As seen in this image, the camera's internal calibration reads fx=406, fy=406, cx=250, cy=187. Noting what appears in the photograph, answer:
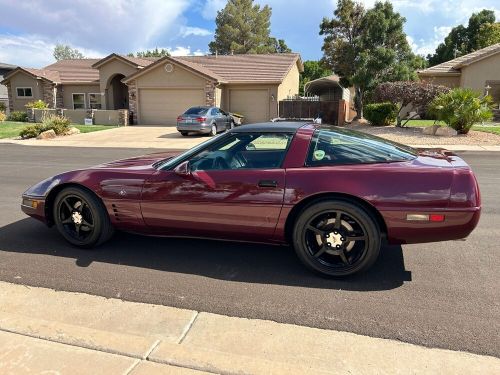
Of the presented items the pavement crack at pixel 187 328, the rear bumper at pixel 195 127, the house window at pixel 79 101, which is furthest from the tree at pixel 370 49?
the pavement crack at pixel 187 328

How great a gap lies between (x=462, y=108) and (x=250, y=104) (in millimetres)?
12064

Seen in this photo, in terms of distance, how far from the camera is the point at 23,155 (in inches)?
512

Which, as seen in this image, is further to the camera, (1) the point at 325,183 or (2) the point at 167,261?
(2) the point at 167,261

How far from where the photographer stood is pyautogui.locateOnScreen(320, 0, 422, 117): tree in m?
22.4

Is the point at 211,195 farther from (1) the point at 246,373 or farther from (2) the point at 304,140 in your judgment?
(1) the point at 246,373

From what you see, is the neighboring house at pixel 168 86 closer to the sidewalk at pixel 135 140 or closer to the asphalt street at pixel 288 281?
the sidewalk at pixel 135 140

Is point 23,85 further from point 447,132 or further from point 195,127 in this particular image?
point 447,132

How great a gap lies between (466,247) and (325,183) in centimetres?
203

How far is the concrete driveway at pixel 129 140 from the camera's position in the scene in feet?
53.1

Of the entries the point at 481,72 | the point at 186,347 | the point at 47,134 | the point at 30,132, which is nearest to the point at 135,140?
the point at 47,134

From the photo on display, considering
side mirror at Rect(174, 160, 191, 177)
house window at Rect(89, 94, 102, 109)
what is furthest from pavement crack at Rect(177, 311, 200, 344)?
house window at Rect(89, 94, 102, 109)

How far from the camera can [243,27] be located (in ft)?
182

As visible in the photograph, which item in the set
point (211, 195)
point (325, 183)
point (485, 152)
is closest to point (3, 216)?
point (211, 195)

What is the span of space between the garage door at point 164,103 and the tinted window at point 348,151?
68.0ft
